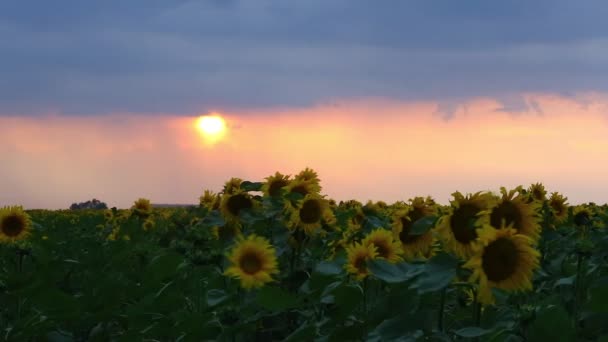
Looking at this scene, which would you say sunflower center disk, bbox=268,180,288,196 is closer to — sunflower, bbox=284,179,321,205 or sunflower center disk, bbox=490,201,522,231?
sunflower, bbox=284,179,321,205

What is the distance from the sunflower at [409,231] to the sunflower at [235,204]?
1983 millimetres

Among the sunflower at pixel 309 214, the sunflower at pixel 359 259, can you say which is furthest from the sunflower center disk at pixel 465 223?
the sunflower at pixel 309 214

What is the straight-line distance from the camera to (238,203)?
21.5 feet

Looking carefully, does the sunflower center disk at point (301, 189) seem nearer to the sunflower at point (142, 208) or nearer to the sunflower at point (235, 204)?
the sunflower at point (235, 204)

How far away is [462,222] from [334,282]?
1335 millimetres

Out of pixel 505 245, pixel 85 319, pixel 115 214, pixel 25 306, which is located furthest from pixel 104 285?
pixel 115 214

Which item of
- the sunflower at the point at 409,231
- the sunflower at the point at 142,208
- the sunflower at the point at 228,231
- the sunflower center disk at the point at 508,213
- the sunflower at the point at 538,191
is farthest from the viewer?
the sunflower at the point at 142,208

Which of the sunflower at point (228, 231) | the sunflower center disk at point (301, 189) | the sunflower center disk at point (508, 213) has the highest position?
the sunflower center disk at point (301, 189)

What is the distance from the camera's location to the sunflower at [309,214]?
577 centimetres

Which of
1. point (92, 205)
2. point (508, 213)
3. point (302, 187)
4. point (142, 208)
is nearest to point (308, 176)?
point (302, 187)

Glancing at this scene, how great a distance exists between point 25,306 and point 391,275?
173 inches

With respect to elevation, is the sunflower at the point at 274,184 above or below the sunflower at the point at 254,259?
above

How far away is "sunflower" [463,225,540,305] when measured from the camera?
10.5 feet

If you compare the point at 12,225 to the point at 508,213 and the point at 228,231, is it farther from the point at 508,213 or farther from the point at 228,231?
the point at 508,213
